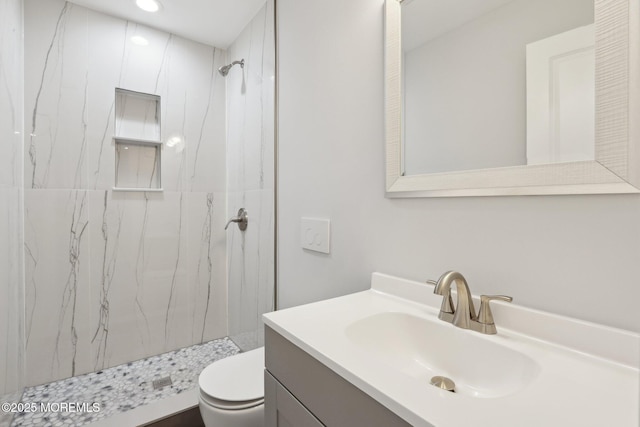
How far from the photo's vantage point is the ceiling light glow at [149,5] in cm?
170

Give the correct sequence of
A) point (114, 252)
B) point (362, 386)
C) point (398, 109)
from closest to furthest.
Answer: point (362, 386), point (398, 109), point (114, 252)

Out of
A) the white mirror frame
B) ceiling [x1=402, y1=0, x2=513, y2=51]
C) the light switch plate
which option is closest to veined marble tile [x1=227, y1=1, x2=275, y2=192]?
the light switch plate

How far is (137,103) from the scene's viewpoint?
2.00 metres

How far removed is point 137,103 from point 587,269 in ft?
7.96

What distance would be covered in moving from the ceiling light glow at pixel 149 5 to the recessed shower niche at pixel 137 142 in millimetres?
494

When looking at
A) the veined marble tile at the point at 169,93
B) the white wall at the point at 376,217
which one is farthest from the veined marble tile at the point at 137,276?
the white wall at the point at 376,217

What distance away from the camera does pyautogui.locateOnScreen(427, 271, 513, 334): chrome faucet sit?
2.28 ft

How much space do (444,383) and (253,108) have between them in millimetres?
1748

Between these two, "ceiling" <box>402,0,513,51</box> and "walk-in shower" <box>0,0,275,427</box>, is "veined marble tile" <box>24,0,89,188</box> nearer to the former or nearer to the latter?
"walk-in shower" <box>0,0,275,427</box>

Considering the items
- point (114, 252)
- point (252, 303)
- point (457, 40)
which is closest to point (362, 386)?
point (457, 40)

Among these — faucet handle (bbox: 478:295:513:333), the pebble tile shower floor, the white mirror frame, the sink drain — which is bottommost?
the pebble tile shower floor

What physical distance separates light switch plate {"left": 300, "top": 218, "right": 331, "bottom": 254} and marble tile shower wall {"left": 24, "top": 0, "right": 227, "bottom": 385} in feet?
3.70

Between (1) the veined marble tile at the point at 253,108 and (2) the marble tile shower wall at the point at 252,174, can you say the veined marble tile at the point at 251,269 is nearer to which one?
(2) the marble tile shower wall at the point at 252,174

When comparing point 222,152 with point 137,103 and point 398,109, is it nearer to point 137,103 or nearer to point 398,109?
point 137,103
